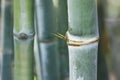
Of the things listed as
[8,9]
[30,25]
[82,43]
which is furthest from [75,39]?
[8,9]

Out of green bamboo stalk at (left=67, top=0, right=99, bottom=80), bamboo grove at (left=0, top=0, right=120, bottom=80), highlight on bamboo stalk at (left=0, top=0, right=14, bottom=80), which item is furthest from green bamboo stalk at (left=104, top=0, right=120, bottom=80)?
highlight on bamboo stalk at (left=0, top=0, right=14, bottom=80)

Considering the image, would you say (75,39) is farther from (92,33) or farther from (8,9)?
(8,9)

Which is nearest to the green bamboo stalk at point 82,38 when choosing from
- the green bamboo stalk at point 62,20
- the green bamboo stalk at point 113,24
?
the green bamboo stalk at point 113,24

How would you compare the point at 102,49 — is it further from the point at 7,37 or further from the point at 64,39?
the point at 7,37

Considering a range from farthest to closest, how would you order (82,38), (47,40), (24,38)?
1. (47,40)
2. (24,38)
3. (82,38)

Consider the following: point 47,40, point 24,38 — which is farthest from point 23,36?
point 47,40

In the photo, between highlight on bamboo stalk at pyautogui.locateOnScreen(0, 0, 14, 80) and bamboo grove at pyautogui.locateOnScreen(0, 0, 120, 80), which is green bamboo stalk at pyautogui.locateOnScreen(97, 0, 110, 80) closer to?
bamboo grove at pyautogui.locateOnScreen(0, 0, 120, 80)
